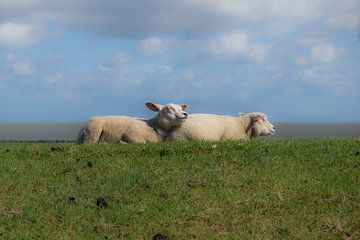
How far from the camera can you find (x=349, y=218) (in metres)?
10.5

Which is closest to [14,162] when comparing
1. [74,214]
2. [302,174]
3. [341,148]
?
[74,214]

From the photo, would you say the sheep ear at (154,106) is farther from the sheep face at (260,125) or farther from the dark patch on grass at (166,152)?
the dark patch on grass at (166,152)

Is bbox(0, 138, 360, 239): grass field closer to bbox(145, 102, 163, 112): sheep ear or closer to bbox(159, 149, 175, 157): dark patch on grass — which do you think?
bbox(159, 149, 175, 157): dark patch on grass

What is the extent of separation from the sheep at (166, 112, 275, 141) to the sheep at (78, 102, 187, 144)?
269 millimetres

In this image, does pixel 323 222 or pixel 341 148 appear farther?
pixel 341 148

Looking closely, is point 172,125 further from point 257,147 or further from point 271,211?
point 271,211

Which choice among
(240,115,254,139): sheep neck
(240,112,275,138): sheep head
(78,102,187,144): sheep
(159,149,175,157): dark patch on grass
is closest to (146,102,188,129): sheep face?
(78,102,187,144): sheep

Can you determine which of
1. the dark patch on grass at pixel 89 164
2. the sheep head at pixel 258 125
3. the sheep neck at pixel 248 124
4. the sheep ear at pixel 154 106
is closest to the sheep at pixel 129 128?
the sheep ear at pixel 154 106

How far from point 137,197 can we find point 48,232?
6.16 feet

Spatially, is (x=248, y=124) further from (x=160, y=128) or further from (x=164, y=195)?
(x=164, y=195)

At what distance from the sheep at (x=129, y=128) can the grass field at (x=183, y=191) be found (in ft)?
6.95

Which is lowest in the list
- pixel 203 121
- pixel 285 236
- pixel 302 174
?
pixel 285 236

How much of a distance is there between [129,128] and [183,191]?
5856 mm

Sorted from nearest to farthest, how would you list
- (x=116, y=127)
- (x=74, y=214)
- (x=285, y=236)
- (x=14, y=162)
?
(x=285, y=236)
(x=74, y=214)
(x=14, y=162)
(x=116, y=127)
